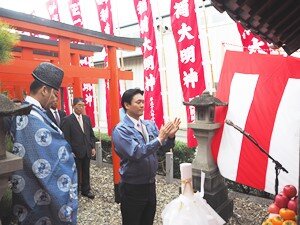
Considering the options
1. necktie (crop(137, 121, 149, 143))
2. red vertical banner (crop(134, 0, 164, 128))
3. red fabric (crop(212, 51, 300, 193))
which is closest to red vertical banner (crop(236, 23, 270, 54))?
red fabric (crop(212, 51, 300, 193))

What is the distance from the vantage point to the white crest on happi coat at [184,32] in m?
7.38

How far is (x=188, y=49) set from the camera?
7422 mm

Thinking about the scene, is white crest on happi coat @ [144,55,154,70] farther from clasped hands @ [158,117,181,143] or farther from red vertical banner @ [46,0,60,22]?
red vertical banner @ [46,0,60,22]

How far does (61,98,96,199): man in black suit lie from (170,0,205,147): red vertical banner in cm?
256

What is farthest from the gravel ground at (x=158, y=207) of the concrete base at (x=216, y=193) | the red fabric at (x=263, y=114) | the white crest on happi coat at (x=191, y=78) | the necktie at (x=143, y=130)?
the white crest on happi coat at (x=191, y=78)

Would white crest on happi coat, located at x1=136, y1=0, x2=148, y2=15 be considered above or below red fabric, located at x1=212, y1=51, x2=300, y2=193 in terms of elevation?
above

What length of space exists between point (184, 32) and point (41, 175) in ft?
19.4

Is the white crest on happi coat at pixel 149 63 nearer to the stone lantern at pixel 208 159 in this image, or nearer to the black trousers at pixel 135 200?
the stone lantern at pixel 208 159

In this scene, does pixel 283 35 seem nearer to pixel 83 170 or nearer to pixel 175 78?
pixel 83 170

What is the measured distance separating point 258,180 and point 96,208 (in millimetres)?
3353

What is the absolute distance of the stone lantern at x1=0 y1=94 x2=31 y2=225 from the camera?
7.06ft

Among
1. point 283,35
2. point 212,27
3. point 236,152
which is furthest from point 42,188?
point 212,27

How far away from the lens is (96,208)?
242 inches

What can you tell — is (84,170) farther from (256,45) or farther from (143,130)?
(256,45)
